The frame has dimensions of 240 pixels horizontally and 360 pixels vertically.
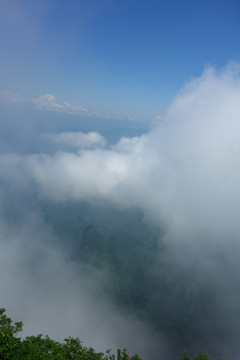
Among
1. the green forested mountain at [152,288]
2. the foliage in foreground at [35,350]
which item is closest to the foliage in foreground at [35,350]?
the foliage in foreground at [35,350]

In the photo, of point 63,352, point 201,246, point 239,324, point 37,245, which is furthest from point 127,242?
point 63,352

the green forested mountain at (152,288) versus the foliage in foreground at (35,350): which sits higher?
the green forested mountain at (152,288)

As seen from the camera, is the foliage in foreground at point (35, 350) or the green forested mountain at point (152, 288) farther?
the green forested mountain at point (152, 288)

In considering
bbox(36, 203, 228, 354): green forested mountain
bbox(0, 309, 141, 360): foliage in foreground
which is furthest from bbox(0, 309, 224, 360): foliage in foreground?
bbox(36, 203, 228, 354): green forested mountain

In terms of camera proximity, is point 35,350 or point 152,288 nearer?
point 35,350

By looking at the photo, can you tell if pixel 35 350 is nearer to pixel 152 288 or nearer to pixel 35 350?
pixel 35 350

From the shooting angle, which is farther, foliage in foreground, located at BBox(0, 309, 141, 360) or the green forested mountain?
the green forested mountain

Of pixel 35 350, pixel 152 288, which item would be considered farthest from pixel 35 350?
pixel 152 288

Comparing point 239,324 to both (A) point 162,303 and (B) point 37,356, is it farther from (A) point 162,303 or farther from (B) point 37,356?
(B) point 37,356

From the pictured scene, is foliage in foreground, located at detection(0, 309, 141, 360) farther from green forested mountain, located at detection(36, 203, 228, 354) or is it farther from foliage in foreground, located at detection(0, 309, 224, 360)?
green forested mountain, located at detection(36, 203, 228, 354)

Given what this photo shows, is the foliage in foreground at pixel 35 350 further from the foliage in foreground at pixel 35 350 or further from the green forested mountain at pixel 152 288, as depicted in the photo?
the green forested mountain at pixel 152 288

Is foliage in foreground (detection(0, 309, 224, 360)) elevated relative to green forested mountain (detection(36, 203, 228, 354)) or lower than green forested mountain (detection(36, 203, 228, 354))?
lower
